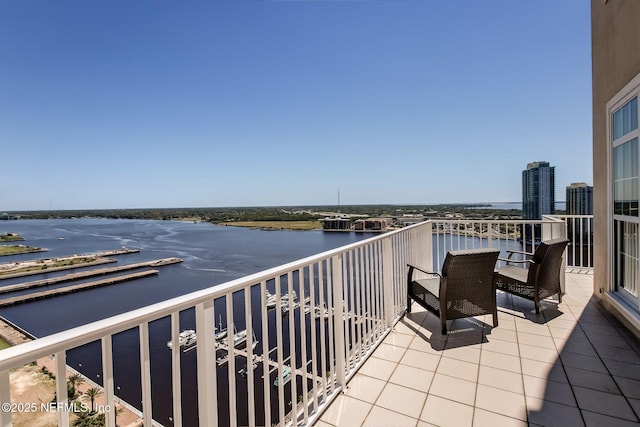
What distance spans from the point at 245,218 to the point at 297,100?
6609cm

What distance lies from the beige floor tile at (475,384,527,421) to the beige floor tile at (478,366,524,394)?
2.1 inches

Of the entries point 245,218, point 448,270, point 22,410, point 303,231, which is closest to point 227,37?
point 448,270

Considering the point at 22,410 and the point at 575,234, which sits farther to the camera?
the point at 575,234

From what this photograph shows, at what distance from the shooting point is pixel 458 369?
2.32 m

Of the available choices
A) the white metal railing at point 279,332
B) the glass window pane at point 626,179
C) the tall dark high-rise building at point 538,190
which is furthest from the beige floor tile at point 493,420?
the tall dark high-rise building at point 538,190

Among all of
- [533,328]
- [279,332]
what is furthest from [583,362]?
[279,332]

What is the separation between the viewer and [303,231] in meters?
53.4

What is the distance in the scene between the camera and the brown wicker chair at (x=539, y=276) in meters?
3.23

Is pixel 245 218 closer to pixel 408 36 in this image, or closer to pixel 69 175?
pixel 69 175

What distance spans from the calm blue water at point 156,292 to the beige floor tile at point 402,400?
28.5 ft

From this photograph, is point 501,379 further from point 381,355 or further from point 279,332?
point 279,332

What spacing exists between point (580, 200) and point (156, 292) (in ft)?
95.4

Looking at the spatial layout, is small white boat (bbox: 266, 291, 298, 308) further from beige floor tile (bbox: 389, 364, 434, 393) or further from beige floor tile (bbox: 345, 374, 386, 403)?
beige floor tile (bbox: 389, 364, 434, 393)

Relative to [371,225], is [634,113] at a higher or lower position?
higher
